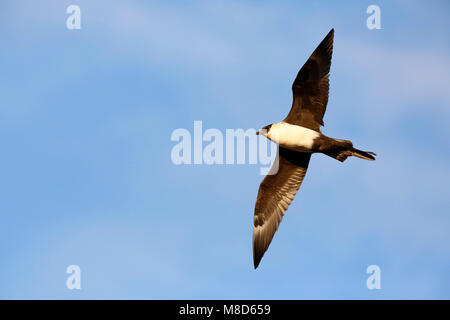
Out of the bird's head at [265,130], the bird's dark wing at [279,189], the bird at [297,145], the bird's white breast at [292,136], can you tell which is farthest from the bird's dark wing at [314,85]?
the bird's dark wing at [279,189]

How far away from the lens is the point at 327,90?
1106 cm

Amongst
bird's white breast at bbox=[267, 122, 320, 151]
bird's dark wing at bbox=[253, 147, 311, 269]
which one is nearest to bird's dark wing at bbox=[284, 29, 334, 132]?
bird's white breast at bbox=[267, 122, 320, 151]

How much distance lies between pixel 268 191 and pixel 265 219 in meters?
0.59

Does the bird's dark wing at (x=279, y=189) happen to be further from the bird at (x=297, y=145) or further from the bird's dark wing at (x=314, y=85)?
the bird's dark wing at (x=314, y=85)

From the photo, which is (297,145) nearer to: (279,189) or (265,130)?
(265,130)

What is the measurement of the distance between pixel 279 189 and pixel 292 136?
51.1 inches

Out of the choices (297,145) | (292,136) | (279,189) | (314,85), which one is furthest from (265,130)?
(314,85)

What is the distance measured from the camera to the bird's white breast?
1112cm

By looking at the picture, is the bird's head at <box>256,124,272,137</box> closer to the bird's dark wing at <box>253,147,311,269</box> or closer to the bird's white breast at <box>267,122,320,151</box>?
the bird's white breast at <box>267,122,320,151</box>

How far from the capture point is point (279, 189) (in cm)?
1191

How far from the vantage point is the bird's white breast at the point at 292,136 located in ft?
36.5

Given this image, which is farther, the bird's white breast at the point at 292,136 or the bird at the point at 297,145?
the bird's white breast at the point at 292,136
